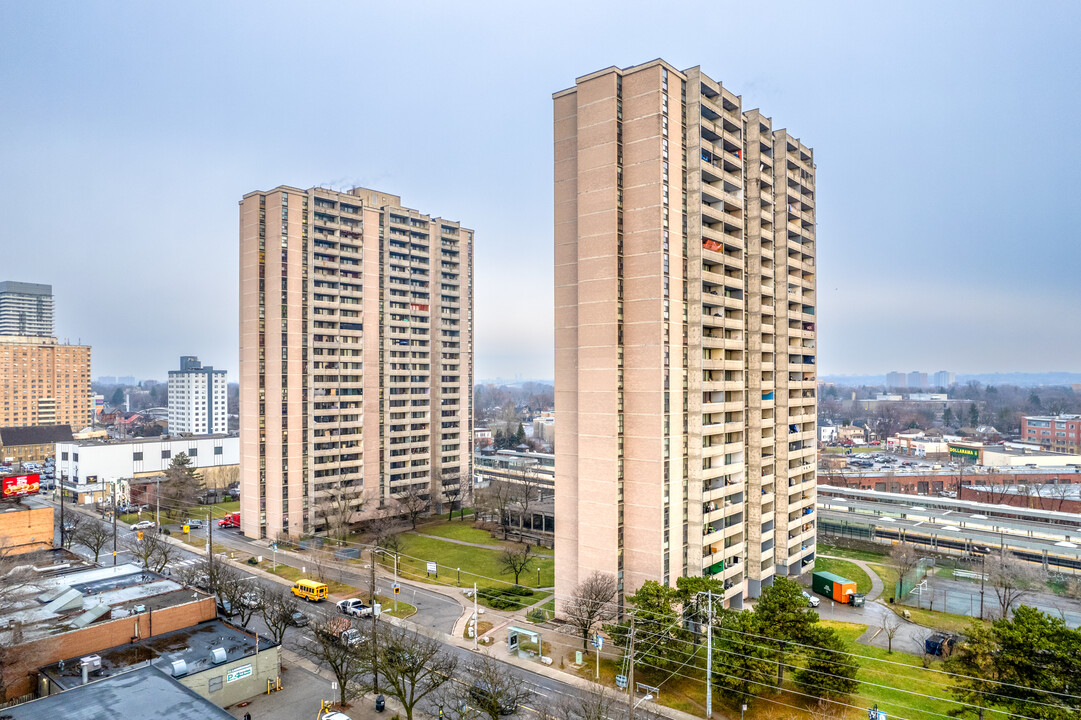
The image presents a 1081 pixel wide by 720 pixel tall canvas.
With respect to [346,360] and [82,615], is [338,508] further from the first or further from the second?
[82,615]

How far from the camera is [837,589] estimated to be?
52906 millimetres

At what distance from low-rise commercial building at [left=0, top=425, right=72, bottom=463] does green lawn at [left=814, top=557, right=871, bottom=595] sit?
151173 millimetres

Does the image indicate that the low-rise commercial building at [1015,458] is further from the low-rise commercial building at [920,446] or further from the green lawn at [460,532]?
the green lawn at [460,532]

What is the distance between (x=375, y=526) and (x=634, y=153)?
55326 mm

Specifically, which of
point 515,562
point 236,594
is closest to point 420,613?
point 515,562

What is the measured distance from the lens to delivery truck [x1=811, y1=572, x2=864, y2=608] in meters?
52.1

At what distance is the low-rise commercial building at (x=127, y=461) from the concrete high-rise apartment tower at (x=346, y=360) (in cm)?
3582

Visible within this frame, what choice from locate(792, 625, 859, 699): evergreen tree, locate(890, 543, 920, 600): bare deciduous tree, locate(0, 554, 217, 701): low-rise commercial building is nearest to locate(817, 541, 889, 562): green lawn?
locate(890, 543, 920, 600): bare deciduous tree

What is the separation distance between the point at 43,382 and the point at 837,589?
637 feet

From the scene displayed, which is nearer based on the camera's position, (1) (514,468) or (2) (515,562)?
(2) (515,562)

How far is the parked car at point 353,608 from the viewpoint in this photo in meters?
48.4

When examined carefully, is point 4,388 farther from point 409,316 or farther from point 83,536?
point 409,316

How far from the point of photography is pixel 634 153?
1756 inches

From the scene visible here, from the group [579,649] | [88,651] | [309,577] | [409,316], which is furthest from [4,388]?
[579,649]
